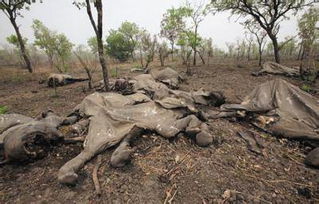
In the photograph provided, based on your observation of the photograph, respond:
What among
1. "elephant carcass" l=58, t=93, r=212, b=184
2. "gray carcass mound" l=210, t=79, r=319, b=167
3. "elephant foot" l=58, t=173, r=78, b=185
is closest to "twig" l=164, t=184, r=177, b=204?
"elephant carcass" l=58, t=93, r=212, b=184

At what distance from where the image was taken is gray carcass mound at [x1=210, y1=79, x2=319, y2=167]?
2734 millimetres

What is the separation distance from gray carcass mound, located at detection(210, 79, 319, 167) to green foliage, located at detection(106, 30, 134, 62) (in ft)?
86.1

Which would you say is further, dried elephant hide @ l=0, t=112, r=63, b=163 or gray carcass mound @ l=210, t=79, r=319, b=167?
gray carcass mound @ l=210, t=79, r=319, b=167

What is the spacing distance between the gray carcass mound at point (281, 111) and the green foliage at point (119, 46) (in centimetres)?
2625

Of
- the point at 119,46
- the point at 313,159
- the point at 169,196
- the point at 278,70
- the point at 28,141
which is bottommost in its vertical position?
the point at 169,196

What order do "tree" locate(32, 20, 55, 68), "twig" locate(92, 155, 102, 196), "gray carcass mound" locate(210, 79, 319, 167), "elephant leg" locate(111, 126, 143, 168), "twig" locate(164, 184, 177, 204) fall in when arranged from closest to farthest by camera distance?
"twig" locate(164, 184, 177, 204) → "twig" locate(92, 155, 102, 196) → "elephant leg" locate(111, 126, 143, 168) → "gray carcass mound" locate(210, 79, 319, 167) → "tree" locate(32, 20, 55, 68)

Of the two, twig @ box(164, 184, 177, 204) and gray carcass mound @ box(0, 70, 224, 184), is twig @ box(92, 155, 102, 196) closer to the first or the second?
gray carcass mound @ box(0, 70, 224, 184)

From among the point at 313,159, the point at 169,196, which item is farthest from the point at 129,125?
the point at 313,159

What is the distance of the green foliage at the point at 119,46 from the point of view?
1039 inches

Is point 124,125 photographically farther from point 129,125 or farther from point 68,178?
point 68,178

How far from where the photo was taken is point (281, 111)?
3.18 metres

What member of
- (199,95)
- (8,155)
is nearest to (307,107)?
(199,95)

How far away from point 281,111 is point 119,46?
89.3 feet

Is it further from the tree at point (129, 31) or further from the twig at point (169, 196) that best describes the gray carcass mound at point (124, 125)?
the tree at point (129, 31)
